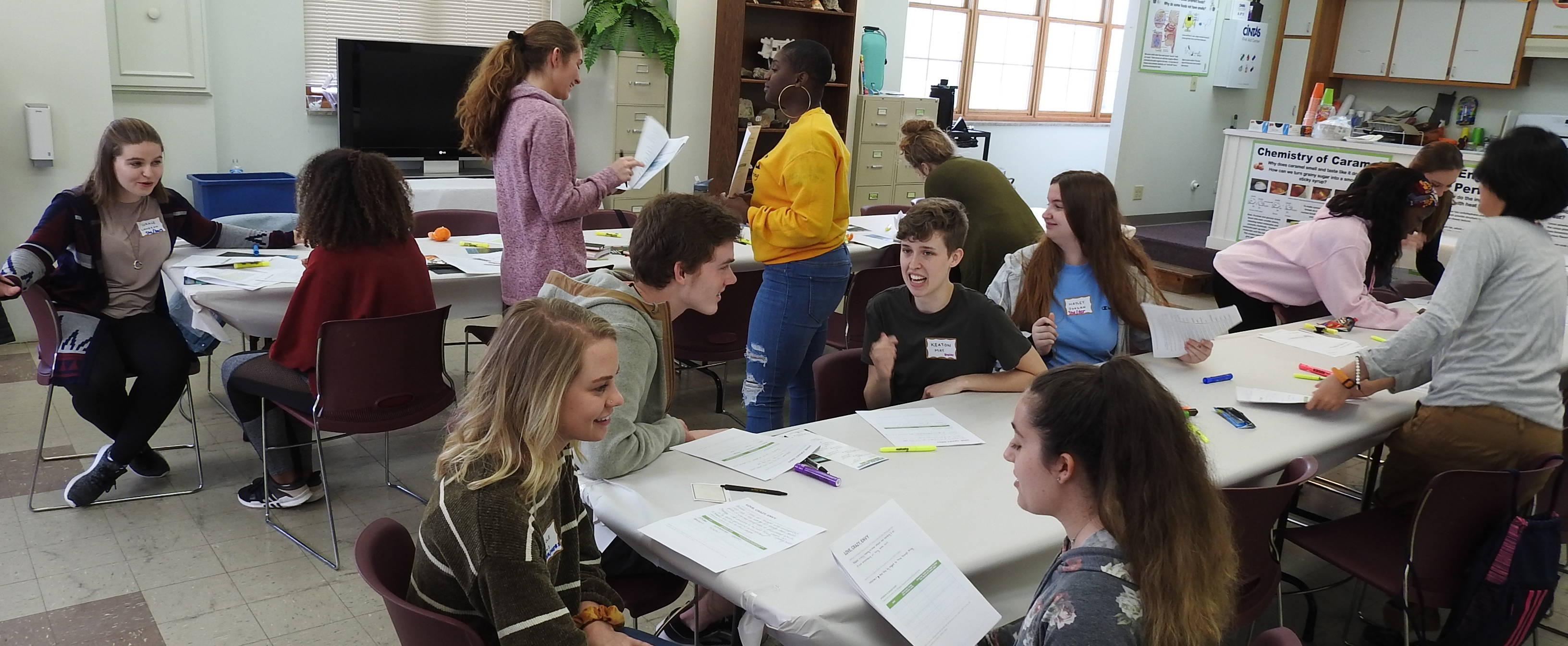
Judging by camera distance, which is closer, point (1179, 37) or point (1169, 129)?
point (1179, 37)

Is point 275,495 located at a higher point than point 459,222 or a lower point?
lower

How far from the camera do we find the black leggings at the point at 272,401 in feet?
10.0

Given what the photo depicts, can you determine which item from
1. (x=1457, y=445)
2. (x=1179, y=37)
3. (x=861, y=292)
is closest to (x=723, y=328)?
(x=861, y=292)

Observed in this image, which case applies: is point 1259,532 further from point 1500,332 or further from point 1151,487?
point 1500,332

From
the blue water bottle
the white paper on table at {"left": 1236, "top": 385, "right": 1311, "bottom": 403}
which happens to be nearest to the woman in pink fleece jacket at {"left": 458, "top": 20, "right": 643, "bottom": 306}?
the white paper on table at {"left": 1236, "top": 385, "right": 1311, "bottom": 403}

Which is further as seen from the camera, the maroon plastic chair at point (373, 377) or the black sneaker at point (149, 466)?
the black sneaker at point (149, 466)

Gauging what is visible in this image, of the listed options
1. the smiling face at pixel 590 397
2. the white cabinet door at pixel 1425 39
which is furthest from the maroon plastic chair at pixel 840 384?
the white cabinet door at pixel 1425 39

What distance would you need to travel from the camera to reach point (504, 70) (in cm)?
333

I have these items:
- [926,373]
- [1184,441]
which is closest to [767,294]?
[926,373]

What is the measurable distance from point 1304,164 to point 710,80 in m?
4.30

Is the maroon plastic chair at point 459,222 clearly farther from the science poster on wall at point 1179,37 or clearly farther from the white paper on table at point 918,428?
the science poster on wall at point 1179,37

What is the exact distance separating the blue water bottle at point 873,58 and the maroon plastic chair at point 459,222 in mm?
3541

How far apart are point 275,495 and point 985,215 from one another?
101 inches

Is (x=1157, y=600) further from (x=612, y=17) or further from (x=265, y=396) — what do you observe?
(x=612, y=17)
